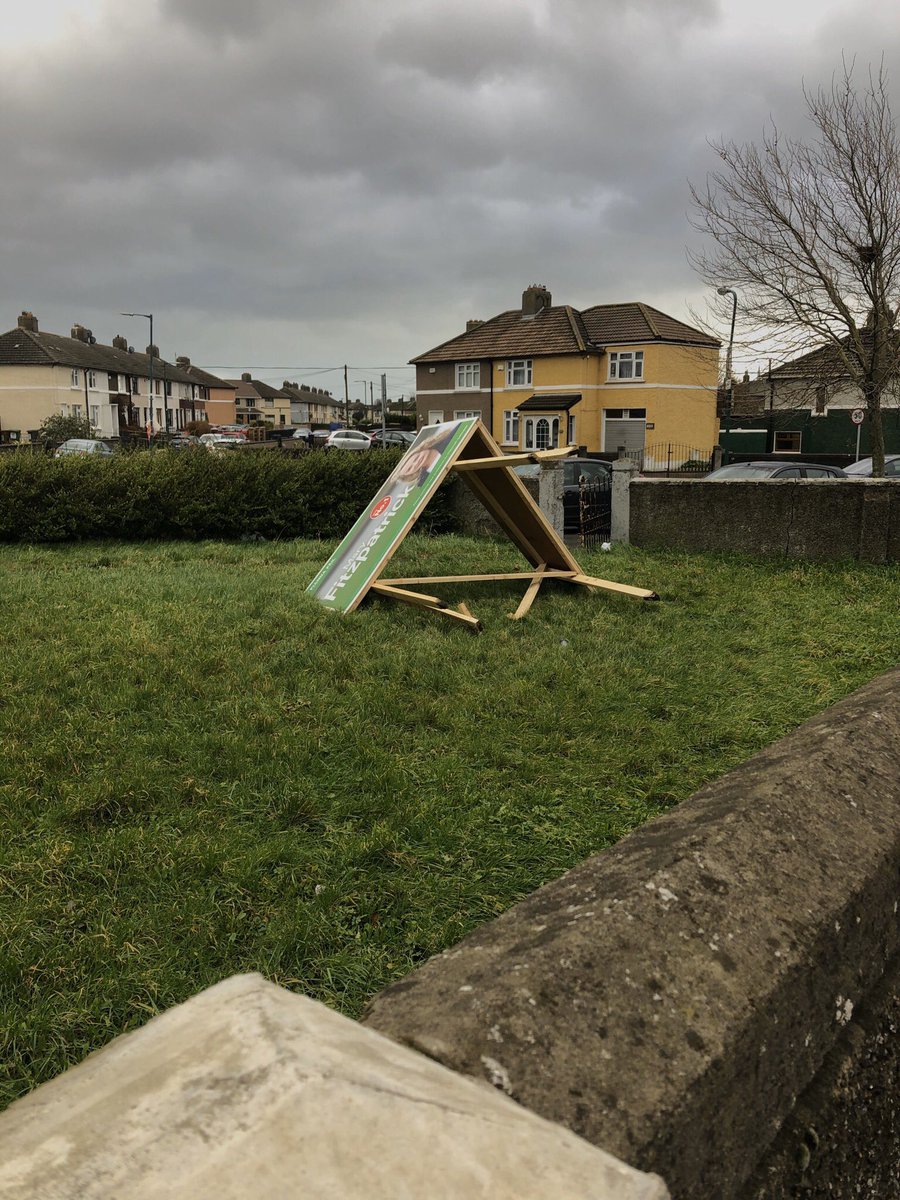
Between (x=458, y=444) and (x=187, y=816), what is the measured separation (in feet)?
17.7

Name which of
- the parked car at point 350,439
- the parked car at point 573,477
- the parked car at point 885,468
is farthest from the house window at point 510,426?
the parked car at point 885,468

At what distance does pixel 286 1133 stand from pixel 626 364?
172 ft

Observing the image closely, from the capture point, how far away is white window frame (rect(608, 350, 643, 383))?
4941 cm

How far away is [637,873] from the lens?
1.31m

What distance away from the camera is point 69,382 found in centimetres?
7206

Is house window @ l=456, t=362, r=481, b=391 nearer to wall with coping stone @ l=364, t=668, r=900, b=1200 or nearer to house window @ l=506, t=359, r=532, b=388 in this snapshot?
house window @ l=506, t=359, r=532, b=388

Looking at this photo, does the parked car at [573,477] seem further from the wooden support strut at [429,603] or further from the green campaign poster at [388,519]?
the wooden support strut at [429,603]

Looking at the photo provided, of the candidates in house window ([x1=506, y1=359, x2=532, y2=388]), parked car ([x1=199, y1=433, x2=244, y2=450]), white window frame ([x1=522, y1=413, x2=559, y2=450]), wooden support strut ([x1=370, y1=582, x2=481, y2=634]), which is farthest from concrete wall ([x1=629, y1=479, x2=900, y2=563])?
house window ([x1=506, y1=359, x2=532, y2=388])

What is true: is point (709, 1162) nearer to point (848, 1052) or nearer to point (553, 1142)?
point (553, 1142)

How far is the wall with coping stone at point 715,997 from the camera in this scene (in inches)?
36.3

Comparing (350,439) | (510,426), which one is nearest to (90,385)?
(350,439)

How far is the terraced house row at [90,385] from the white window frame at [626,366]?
32.8 metres

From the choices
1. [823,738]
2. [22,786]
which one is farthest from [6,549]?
[823,738]

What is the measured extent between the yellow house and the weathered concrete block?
1844 inches
